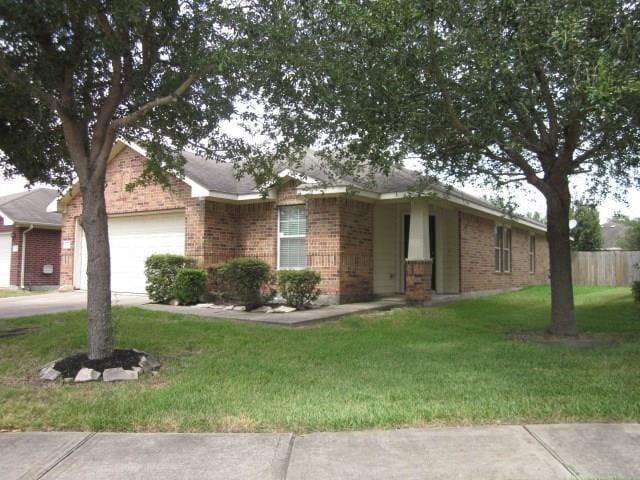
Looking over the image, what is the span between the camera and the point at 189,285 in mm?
13172

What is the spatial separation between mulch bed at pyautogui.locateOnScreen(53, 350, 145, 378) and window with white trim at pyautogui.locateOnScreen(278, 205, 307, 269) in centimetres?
754

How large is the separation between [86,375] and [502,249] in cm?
1674

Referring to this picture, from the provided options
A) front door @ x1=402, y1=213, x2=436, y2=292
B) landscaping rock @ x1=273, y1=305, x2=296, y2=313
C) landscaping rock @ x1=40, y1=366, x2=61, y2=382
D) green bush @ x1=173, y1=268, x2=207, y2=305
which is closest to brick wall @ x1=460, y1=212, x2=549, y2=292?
front door @ x1=402, y1=213, x2=436, y2=292

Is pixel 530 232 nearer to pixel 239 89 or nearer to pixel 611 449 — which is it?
pixel 239 89

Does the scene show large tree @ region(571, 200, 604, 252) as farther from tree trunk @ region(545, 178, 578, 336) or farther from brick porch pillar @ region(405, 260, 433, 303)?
tree trunk @ region(545, 178, 578, 336)

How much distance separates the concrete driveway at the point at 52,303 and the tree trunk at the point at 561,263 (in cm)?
950

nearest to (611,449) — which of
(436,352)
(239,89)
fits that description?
(436,352)

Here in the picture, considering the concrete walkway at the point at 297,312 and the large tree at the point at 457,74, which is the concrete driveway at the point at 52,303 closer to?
the concrete walkway at the point at 297,312

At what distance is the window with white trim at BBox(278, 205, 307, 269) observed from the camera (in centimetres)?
1403

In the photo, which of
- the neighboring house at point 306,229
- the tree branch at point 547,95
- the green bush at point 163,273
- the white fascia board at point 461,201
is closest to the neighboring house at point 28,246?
the neighboring house at point 306,229

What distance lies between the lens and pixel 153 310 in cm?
1216

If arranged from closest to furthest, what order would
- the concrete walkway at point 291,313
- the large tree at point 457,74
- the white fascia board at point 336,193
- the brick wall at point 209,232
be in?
1. the large tree at point 457,74
2. the concrete walkway at point 291,313
3. the white fascia board at point 336,193
4. the brick wall at point 209,232

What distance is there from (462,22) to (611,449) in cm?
491

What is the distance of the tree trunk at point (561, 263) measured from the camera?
9.24 meters
